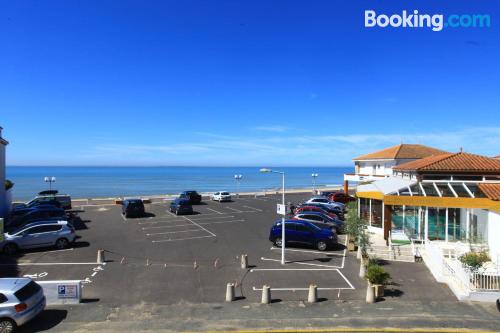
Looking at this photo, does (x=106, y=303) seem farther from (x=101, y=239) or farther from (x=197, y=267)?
(x=101, y=239)

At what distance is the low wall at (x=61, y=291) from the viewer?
14.5m

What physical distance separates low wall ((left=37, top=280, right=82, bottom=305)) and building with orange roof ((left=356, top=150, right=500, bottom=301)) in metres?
14.7

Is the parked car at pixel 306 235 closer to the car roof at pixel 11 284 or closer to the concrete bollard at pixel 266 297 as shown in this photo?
the concrete bollard at pixel 266 297

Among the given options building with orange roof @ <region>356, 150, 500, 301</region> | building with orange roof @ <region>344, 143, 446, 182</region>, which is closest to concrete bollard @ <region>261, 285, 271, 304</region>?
building with orange roof @ <region>356, 150, 500, 301</region>

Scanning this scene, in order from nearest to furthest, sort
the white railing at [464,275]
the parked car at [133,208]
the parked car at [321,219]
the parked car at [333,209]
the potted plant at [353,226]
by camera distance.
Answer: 1. the white railing at [464,275]
2. the potted plant at [353,226]
3. the parked car at [321,219]
4. the parked car at [133,208]
5. the parked car at [333,209]

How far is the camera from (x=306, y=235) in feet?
79.3

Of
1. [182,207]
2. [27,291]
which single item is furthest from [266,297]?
[182,207]

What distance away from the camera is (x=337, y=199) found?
1852 inches

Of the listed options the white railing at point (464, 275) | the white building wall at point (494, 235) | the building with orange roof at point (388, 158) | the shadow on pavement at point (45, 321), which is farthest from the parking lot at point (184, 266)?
the building with orange roof at point (388, 158)

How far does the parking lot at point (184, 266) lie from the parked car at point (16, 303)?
2977 millimetres

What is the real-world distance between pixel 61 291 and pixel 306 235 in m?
14.2

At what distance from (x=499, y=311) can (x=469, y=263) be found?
2053 mm

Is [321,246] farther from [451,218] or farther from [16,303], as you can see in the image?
[16,303]

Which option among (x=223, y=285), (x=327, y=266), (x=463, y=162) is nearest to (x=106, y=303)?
(x=223, y=285)
